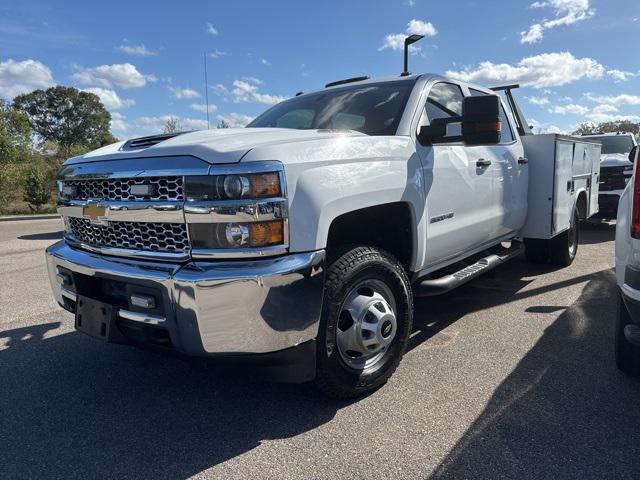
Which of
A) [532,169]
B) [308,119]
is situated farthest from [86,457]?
[532,169]

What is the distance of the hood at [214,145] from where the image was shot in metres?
2.20

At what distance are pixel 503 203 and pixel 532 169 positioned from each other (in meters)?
0.93

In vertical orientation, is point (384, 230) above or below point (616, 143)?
below

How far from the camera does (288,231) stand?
2.20m

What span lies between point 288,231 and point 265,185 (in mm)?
233

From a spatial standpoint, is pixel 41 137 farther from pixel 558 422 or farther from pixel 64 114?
pixel 558 422

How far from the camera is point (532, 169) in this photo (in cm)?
494

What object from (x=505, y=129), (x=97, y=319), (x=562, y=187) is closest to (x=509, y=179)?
(x=505, y=129)

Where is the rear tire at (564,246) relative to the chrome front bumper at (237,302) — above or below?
below

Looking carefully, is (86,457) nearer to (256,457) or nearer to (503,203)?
(256,457)

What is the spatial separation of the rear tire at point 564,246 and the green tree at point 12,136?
28.0m

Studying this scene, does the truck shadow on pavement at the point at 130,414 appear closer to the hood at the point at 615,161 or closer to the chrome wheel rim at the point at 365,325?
the chrome wheel rim at the point at 365,325

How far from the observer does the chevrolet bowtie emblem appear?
8.40ft

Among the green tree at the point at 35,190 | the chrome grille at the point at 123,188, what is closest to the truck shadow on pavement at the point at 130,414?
the chrome grille at the point at 123,188
